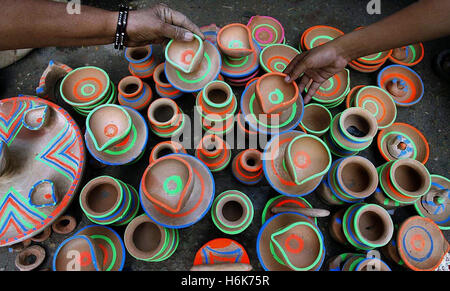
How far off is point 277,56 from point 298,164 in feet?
4.11

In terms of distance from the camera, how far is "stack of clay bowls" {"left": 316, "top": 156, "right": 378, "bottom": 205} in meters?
1.90

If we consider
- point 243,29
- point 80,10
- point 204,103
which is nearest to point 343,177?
point 204,103

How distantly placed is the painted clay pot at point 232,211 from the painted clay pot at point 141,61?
1423 mm

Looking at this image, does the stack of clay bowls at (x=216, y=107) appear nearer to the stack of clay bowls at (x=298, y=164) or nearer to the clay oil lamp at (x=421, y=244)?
the stack of clay bowls at (x=298, y=164)

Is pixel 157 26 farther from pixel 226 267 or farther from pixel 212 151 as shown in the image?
pixel 226 267

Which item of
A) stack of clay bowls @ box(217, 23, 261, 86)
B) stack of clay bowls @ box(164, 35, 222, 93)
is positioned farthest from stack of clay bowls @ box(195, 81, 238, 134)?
stack of clay bowls @ box(217, 23, 261, 86)

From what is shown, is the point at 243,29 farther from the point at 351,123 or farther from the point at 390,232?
the point at 390,232

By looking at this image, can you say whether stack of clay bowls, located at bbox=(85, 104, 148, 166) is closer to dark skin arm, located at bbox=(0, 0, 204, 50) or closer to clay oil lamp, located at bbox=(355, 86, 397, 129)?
dark skin arm, located at bbox=(0, 0, 204, 50)

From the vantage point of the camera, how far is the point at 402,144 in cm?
227

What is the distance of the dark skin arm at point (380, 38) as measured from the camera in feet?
5.73

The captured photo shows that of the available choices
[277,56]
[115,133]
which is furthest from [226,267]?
[277,56]

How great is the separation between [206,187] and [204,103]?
710 mm

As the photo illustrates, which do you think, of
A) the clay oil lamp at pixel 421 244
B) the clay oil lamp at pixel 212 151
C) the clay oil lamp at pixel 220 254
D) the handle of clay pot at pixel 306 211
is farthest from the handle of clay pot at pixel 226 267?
the clay oil lamp at pixel 421 244

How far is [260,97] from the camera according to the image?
187cm
